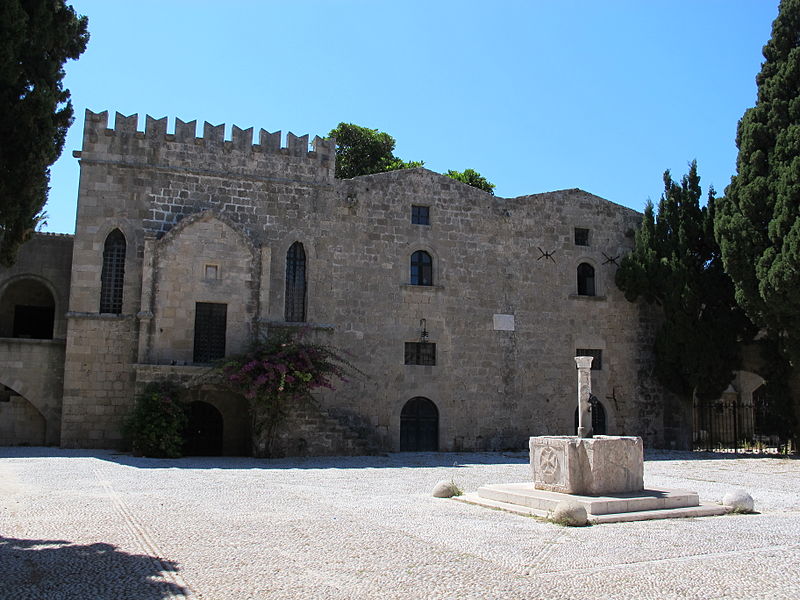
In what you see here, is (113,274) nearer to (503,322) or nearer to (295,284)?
(295,284)

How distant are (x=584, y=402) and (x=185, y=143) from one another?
13.5 meters

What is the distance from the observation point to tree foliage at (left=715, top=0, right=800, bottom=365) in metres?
18.9

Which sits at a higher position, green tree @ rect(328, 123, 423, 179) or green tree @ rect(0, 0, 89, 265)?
green tree @ rect(328, 123, 423, 179)

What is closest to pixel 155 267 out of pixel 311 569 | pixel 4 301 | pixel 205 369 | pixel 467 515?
pixel 205 369

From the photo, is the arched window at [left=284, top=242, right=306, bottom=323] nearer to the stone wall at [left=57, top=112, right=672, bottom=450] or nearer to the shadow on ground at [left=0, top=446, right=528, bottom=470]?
the stone wall at [left=57, top=112, right=672, bottom=450]

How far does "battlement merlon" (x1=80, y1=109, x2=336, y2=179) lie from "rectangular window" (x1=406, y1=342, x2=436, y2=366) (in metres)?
5.34

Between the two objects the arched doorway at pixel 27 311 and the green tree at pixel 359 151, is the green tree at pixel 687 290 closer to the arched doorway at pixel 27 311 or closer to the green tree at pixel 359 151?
the green tree at pixel 359 151

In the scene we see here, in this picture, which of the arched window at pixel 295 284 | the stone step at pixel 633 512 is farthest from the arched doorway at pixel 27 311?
the stone step at pixel 633 512

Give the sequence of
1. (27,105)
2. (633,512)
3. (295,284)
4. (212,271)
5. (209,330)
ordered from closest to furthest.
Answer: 1. (27,105)
2. (633,512)
3. (209,330)
4. (212,271)
5. (295,284)

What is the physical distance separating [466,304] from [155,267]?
28.1ft

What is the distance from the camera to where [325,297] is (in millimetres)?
20562

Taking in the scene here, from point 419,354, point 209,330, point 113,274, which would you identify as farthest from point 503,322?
point 113,274

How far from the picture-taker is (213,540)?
7.42 m

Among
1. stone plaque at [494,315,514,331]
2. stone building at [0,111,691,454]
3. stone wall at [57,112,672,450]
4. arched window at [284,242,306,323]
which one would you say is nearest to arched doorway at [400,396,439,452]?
stone building at [0,111,691,454]
